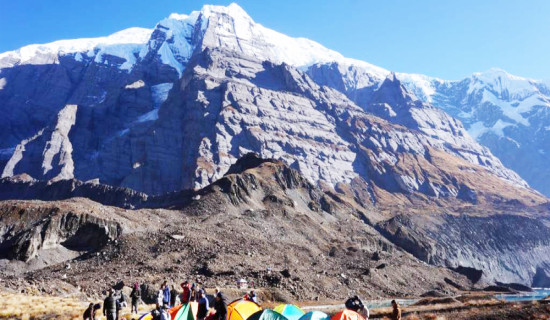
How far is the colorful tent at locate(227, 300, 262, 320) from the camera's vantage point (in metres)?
27.1

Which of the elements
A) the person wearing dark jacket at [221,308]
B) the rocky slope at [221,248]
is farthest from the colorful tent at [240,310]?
Answer: the rocky slope at [221,248]

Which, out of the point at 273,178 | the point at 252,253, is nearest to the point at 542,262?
the point at 273,178

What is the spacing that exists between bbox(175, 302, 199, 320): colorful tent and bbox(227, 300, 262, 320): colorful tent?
1.94 metres

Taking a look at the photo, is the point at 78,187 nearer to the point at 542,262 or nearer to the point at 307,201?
the point at 307,201

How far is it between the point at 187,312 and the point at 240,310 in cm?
300

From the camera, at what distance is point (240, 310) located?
89.6 feet

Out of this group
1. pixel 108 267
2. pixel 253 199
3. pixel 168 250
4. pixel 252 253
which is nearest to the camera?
pixel 108 267

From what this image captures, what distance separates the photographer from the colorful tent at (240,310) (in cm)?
2706

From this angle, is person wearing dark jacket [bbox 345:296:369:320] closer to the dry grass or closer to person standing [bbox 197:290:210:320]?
person standing [bbox 197:290:210:320]

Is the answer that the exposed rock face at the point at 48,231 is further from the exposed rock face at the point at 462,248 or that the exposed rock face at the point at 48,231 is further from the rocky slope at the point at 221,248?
the exposed rock face at the point at 462,248

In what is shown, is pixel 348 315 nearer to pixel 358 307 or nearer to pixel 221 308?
pixel 358 307

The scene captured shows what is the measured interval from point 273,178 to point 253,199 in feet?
64.9

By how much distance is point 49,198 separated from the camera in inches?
6708

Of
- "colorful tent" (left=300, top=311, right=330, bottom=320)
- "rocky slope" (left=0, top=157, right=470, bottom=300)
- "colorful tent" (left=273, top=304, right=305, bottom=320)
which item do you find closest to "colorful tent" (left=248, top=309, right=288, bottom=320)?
"colorful tent" (left=273, top=304, right=305, bottom=320)
